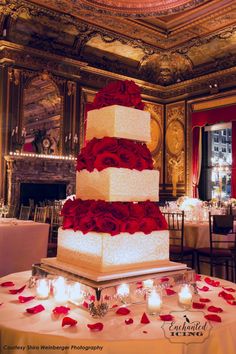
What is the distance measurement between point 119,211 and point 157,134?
971 centimetres

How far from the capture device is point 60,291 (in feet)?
6.07

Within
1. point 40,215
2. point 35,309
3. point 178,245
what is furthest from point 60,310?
point 40,215

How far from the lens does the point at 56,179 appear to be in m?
9.14

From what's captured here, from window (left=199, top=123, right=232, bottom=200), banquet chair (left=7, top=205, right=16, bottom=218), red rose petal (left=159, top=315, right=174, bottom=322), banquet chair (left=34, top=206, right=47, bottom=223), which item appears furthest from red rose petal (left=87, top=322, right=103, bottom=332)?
window (left=199, top=123, right=232, bottom=200)

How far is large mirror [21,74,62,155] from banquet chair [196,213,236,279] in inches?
214

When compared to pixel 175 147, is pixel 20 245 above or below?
below

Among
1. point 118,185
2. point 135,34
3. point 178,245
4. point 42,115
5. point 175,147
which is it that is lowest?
point 178,245

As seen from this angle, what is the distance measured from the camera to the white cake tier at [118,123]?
215 cm

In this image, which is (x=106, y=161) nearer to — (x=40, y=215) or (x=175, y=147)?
(x=40, y=215)

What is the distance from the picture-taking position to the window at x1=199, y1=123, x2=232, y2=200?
10.5 m

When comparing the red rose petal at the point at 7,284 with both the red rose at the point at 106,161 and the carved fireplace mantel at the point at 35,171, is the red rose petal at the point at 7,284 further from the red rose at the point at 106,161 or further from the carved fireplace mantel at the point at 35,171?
the carved fireplace mantel at the point at 35,171

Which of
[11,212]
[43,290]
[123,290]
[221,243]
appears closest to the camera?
[123,290]

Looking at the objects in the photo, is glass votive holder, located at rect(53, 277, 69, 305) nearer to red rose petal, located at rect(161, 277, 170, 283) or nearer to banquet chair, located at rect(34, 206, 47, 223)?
red rose petal, located at rect(161, 277, 170, 283)

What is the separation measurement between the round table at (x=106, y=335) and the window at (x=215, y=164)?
915cm
